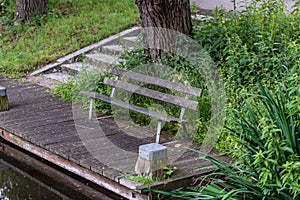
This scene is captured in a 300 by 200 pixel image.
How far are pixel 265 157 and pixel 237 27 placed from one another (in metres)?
3.46

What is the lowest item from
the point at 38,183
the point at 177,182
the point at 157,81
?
the point at 38,183

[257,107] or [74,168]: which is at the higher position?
[257,107]

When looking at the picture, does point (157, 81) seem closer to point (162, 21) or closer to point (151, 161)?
point (162, 21)

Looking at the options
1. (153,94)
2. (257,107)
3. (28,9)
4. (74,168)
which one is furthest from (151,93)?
(28,9)

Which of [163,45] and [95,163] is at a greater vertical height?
[163,45]

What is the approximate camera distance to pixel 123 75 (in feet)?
25.6

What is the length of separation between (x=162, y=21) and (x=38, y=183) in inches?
119

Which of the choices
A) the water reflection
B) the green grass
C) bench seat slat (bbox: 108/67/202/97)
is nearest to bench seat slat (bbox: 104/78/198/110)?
bench seat slat (bbox: 108/67/202/97)

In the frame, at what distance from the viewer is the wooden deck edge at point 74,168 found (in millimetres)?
5750

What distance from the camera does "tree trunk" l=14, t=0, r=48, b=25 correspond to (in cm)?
1227

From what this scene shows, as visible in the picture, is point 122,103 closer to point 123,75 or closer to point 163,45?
point 123,75

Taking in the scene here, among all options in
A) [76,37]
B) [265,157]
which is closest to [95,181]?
[265,157]

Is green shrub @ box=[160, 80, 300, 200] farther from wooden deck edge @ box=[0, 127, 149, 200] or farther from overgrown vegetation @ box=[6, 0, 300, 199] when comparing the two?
wooden deck edge @ box=[0, 127, 149, 200]

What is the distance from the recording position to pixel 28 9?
1230 centimetres
